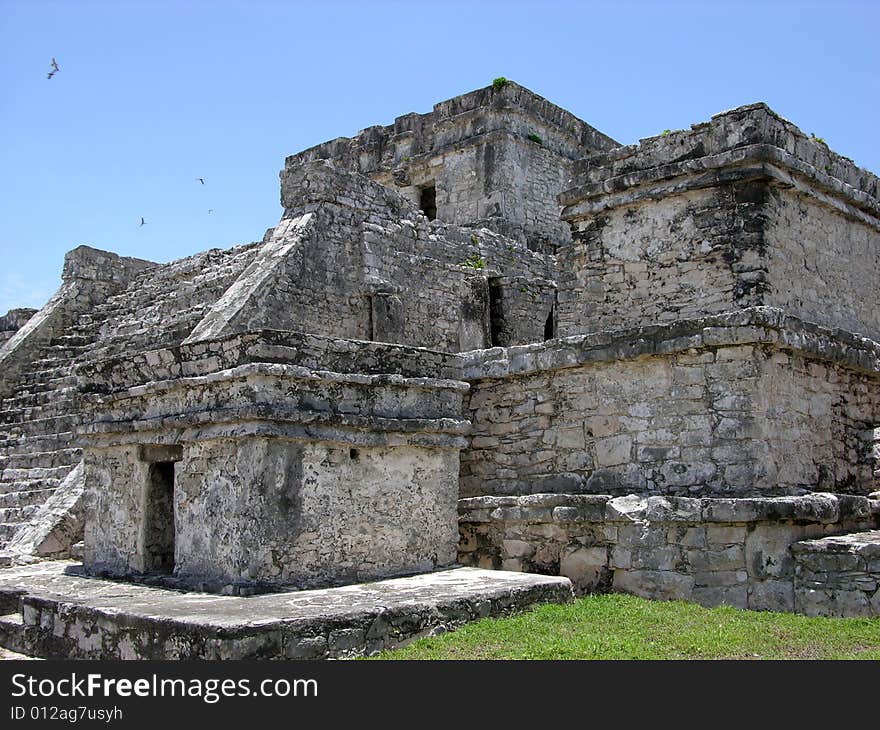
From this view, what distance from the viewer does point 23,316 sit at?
17.2m

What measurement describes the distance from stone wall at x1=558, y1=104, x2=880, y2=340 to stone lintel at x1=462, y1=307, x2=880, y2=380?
0.71m

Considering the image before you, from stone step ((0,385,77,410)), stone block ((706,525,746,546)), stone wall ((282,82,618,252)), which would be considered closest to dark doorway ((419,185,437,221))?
stone wall ((282,82,618,252))

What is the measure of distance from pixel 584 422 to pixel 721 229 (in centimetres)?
233

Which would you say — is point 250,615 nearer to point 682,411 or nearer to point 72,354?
point 682,411

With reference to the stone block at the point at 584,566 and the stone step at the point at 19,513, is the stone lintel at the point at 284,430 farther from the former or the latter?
the stone step at the point at 19,513

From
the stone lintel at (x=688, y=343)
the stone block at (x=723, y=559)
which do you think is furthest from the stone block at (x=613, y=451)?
the stone block at (x=723, y=559)

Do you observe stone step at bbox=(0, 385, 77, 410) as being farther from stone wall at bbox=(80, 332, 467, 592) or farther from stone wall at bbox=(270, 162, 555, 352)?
stone wall at bbox=(80, 332, 467, 592)

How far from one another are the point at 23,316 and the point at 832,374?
14395 mm

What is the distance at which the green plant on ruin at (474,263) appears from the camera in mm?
13820

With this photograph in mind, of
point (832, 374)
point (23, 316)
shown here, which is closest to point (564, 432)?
point (832, 374)

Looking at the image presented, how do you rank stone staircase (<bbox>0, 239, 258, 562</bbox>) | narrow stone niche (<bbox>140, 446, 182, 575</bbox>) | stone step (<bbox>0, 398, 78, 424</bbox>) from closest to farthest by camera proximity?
narrow stone niche (<bbox>140, 446, 182, 575</bbox>)
stone staircase (<bbox>0, 239, 258, 562</bbox>)
stone step (<bbox>0, 398, 78, 424</bbox>)

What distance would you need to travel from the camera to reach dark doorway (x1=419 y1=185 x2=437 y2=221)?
59.7 ft

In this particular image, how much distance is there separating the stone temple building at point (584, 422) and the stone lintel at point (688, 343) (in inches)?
0.8

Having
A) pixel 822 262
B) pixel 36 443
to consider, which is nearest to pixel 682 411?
pixel 822 262
